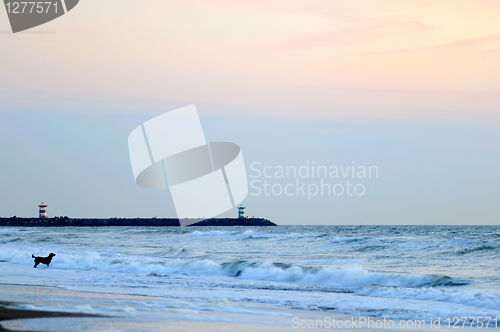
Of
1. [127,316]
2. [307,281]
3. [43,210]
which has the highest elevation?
[43,210]

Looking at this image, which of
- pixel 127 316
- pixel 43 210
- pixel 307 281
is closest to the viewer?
pixel 127 316

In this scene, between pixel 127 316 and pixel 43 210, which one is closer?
pixel 127 316

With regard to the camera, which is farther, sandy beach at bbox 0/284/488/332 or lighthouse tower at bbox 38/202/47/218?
lighthouse tower at bbox 38/202/47/218

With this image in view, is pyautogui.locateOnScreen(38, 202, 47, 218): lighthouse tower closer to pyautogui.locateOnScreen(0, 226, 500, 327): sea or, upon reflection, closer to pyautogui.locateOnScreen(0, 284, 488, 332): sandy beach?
pyautogui.locateOnScreen(0, 226, 500, 327): sea

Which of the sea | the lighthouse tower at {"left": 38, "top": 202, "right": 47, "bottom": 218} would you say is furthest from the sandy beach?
the lighthouse tower at {"left": 38, "top": 202, "right": 47, "bottom": 218}

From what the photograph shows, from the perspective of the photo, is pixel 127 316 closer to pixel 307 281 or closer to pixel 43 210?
pixel 307 281

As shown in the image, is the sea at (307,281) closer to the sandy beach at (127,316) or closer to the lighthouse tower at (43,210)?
the sandy beach at (127,316)

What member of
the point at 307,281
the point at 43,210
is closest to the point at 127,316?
the point at 307,281

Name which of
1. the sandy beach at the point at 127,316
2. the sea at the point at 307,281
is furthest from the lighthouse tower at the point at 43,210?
the sandy beach at the point at 127,316

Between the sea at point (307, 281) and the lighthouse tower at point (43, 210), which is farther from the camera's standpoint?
the lighthouse tower at point (43, 210)

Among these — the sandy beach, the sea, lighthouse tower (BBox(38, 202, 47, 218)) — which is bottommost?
the sea

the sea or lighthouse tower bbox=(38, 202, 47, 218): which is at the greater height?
lighthouse tower bbox=(38, 202, 47, 218)

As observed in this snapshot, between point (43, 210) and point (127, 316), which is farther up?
point (43, 210)

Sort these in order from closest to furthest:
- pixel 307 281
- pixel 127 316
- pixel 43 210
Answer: pixel 127 316 < pixel 307 281 < pixel 43 210
